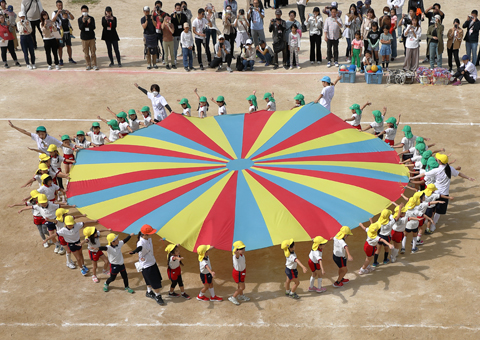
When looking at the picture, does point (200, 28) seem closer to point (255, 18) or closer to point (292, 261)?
point (255, 18)

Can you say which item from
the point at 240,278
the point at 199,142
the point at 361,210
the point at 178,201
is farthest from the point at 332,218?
the point at 199,142

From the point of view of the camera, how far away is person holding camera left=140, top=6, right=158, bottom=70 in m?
20.6

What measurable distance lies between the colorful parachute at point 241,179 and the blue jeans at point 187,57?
738cm

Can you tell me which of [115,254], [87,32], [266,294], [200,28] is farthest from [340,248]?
[87,32]

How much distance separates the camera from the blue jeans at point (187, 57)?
68.5 feet

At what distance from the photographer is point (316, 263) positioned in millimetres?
9844

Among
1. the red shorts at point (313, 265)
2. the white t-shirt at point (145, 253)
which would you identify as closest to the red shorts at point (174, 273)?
the white t-shirt at point (145, 253)

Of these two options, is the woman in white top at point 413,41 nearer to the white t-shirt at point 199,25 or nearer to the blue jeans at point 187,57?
the white t-shirt at point 199,25

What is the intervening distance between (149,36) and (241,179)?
11.2 m

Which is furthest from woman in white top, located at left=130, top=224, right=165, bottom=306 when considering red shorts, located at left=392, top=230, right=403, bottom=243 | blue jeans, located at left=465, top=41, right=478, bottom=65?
blue jeans, located at left=465, top=41, right=478, bottom=65

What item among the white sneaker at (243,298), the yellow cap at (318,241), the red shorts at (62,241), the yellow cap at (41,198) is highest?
the yellow cap at (41,198)

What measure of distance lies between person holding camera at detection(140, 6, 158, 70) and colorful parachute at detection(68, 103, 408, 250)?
7833 millimetres

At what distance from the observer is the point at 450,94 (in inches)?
728

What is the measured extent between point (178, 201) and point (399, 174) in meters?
4.93
